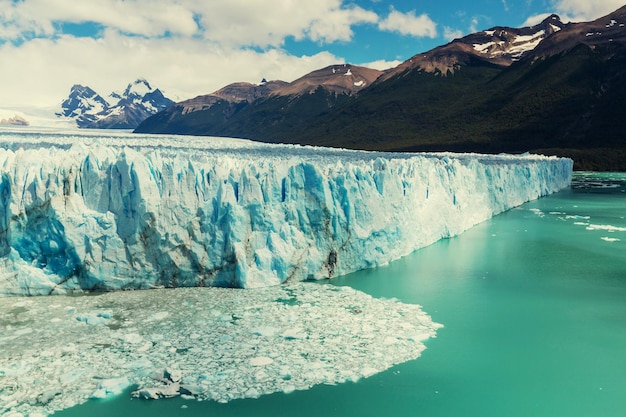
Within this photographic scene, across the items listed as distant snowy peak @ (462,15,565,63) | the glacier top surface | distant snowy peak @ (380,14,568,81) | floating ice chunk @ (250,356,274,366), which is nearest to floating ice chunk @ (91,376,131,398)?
floating ice chunk @ (250,356,274,366)

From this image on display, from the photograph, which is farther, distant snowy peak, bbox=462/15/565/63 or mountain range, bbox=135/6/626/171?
distant snowy peak, bbox=462/15/565/63

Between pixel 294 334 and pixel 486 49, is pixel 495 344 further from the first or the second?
pixel 486 49

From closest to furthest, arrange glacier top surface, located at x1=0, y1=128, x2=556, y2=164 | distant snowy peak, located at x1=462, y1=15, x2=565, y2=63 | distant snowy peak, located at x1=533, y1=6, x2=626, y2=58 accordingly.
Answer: glacier top surface, located at x1=0, y1=128, x2=556, y2=164, distant snowy peak, located at x1=533, y1=6, x2=626, y2=58, distant snowy peak, located at x1=462, y1=15, x2=565, y2=63

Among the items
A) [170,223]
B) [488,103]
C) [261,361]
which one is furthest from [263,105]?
[261,361]

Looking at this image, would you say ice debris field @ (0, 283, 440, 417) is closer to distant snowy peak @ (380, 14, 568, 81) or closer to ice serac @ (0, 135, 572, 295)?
ice serac @ (0, 135, 572, 295)

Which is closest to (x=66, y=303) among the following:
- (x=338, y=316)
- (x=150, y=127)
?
(x=338, y=316)

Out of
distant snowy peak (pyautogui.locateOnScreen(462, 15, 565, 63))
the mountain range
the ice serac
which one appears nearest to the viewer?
the ice serac

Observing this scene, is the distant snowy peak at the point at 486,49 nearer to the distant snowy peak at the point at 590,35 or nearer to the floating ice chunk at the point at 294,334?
the distant snowy peak at the point at 590,35

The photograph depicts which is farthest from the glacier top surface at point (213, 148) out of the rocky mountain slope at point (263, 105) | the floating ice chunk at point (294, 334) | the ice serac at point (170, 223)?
the rocky mountain slope at point (263, 105)
